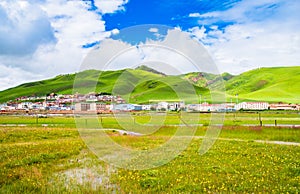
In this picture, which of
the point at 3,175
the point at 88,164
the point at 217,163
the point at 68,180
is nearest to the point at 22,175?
the point at 3,175

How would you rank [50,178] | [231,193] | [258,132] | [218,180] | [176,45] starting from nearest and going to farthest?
[231,193]
[218,180]
[50,178]
[176,45]
[258,132]

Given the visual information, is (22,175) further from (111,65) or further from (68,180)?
(111,65)

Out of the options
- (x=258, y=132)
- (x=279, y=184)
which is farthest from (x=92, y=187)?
(x=258, y=132)

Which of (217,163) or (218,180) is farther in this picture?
(217,163)

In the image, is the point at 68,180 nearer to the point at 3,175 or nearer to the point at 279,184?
the point at 3,175

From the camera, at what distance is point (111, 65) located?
13.6 meters

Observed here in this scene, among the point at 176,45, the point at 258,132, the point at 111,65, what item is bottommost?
the point at 258,132

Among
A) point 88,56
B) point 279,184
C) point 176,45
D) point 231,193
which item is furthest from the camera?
point 176,45

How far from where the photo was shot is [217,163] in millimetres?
14484

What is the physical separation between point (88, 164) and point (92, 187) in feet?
16.6

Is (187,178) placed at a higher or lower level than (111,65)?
lower

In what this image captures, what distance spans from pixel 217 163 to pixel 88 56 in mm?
9045

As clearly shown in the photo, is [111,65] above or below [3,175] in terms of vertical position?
above

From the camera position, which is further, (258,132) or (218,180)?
(258,132)
